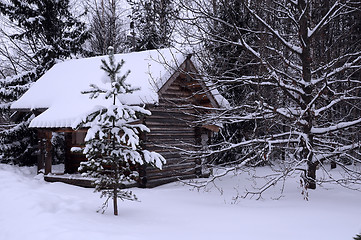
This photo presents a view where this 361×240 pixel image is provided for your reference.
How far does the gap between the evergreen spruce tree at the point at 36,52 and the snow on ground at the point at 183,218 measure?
30.4 feet

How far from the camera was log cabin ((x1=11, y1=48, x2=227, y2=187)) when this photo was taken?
1233cm

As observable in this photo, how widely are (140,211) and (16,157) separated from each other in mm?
12778

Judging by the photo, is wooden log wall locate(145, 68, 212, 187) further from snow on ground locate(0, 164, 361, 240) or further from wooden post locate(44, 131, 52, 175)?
wooden post locate(44, 131, 52, 175)

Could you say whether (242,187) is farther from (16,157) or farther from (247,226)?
(16,157)

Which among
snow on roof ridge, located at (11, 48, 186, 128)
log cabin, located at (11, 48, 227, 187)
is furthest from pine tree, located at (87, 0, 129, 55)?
log cabin, located at (11, 48, 227, 187)

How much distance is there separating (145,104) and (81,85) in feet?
13.1

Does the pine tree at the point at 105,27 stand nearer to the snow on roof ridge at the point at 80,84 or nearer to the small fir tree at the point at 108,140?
the snow on roof ridge at the point at 80,84

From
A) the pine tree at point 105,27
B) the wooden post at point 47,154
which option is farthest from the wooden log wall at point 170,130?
the pine tree at point 105,27

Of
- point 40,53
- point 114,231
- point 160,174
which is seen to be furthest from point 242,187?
point 40,53

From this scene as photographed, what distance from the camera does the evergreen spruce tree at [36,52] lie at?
717 inches

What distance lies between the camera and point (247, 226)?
22.3 ft

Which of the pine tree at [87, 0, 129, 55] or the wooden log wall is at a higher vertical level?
the pine tree at [87, 0, 129, 55]

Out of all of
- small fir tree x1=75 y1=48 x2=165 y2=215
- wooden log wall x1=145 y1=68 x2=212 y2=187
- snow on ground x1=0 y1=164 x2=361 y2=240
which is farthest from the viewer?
wooden log wall x1=145 y1=68 x2=212 y2=187

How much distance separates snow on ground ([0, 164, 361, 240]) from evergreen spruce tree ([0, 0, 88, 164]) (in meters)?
9.26
